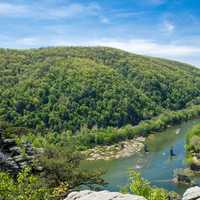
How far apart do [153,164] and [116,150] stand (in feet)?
75.6

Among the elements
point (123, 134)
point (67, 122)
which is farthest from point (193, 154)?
point (67, 122)

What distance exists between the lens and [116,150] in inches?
4902

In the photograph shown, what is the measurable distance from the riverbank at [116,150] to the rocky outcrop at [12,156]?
65250mm

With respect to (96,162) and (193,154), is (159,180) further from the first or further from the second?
(96,162)

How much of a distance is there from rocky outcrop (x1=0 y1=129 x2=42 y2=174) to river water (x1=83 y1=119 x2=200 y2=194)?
27.4m

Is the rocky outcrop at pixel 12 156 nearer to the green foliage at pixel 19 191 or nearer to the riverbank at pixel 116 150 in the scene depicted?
the green foliage at pixel 19 191

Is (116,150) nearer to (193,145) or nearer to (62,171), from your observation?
(193,145)

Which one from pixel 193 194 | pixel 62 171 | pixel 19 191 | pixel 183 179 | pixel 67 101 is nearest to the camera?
pixel 193 194

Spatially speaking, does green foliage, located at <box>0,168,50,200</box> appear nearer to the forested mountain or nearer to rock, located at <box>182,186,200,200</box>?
rock, located at <box>182,186,200,200</box>

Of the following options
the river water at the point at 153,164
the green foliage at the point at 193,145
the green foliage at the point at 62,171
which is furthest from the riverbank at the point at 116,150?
the green foliage at the point at 62,171

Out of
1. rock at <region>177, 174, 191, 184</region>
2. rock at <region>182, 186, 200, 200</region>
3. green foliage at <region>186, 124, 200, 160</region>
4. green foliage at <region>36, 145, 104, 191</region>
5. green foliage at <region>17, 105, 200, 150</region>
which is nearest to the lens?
rock at <region>182, 186, 200, 200</region>

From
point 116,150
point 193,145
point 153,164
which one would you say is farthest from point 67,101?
point 193,145

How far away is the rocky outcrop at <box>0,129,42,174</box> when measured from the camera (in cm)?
4744

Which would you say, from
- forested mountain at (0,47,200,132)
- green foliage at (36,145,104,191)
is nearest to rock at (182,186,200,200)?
green foliage at (36,145,104,191)
